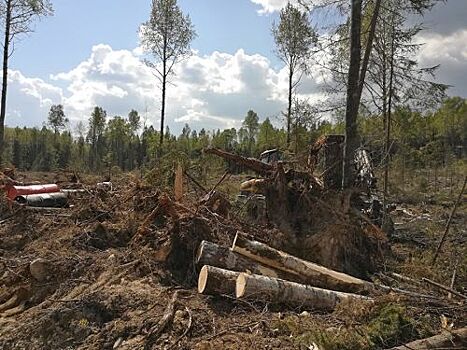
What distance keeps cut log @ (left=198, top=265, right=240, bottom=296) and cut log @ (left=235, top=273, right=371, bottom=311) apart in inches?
4.6

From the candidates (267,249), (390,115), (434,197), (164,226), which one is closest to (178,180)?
(164,226)

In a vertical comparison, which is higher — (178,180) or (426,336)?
(178,180)

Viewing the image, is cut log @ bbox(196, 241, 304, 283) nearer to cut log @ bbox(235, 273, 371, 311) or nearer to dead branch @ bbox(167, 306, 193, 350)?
cut log @ bbox(235, 273, 371, 311)

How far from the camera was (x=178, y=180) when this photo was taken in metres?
8.91

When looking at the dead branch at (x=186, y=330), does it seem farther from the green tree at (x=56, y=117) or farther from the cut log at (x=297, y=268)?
the green tree at (x=56, y=117)

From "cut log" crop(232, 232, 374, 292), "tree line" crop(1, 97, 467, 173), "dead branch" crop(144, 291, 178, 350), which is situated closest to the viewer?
"dead branch" crop(144, 291, 178, 350)

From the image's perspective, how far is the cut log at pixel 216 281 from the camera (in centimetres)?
605

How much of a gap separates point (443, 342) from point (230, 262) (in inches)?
116

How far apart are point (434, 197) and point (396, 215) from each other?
30.1 ft

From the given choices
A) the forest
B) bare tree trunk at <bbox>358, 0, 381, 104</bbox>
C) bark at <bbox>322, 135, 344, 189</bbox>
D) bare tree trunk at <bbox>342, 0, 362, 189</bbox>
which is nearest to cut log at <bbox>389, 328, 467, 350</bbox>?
the forest

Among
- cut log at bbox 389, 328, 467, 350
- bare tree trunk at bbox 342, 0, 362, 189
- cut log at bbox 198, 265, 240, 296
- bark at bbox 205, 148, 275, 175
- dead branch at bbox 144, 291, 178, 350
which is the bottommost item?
dead branch at bbox 144, 291, 178, 350

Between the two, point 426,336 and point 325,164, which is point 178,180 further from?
point 426,336

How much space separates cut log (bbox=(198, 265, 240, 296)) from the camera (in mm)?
6051

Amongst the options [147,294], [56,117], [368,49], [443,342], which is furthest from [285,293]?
[56,117]
